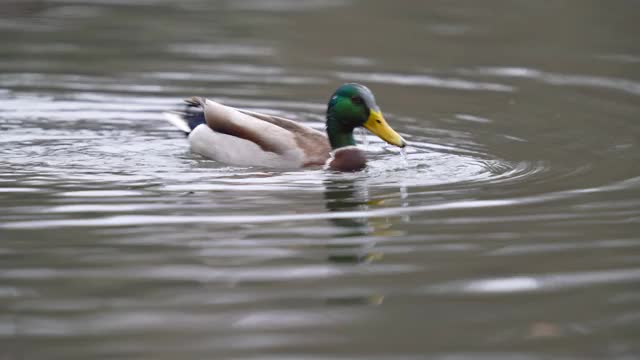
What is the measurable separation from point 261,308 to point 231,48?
10.2m

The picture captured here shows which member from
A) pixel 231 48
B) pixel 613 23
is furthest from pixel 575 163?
pixel 613 23

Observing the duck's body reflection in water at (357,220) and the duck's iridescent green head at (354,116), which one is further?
the duck's iridescent green head at (354,116)

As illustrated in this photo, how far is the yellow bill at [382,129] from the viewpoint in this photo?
1009 centimetres

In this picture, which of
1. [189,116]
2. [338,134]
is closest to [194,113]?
[189,116]

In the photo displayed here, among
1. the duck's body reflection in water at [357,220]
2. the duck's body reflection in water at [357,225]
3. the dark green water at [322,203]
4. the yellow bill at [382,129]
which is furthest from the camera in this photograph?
the yellow bill at [382,129]

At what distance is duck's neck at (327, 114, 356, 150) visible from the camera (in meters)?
10.4

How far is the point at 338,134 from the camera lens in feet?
34.2

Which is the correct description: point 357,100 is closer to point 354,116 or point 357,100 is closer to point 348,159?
point 354,116

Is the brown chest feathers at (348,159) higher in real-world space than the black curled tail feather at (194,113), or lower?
lower

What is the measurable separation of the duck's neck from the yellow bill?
0.20m

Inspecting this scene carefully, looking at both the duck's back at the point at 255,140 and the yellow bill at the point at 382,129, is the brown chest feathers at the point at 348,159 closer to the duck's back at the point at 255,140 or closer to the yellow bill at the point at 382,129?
the duck's back at the point at 255,140

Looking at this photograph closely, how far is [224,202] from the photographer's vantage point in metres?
8.59

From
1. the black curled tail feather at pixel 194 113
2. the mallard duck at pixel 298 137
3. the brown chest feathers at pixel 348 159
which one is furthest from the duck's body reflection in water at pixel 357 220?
the black curled tail feather at pixel 194 113

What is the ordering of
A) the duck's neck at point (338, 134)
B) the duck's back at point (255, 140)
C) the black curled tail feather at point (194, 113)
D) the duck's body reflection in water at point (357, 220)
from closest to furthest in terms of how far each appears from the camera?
1. the duck's body reflection in water at point (357, 220)
2. the duck's back at point (255, 140)
3. the duck's neck at point (338, 134)
4. the black curled tail feather at point (194, 113)
